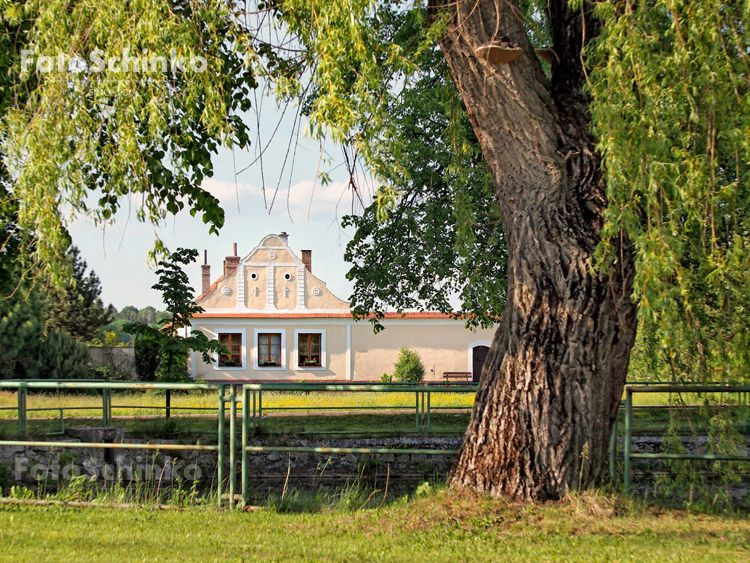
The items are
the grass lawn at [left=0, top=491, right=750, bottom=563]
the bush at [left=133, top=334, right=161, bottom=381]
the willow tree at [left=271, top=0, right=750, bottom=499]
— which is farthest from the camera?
the bush at [left=133, top=334, right=161, bottom=381]

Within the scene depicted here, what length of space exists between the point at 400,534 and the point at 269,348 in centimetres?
2187

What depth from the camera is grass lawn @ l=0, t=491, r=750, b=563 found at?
4.13 meters

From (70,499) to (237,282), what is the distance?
20954 mm

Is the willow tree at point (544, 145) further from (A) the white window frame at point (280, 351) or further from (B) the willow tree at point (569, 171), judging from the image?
(A) the white window frame at point (280, 351)

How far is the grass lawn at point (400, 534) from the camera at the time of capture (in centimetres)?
413

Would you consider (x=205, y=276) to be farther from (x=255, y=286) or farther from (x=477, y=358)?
(x=477, y=358)

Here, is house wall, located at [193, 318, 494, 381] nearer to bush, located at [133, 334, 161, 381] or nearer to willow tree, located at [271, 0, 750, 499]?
bush, located at [133, 334, 161, 381]

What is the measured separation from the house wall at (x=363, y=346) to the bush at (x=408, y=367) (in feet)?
1.63

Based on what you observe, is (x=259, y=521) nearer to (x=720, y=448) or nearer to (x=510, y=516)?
(x=510, y=516)

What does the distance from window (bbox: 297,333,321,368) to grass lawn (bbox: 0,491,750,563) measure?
20767 mm

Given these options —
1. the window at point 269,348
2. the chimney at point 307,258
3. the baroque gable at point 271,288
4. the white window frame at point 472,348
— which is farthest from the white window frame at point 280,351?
the white window frame at point 472,348

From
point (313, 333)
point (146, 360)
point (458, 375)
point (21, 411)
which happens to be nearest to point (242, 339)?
point (313, 333)

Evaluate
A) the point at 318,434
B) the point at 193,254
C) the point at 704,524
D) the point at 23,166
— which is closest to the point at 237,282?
the point at 193,254

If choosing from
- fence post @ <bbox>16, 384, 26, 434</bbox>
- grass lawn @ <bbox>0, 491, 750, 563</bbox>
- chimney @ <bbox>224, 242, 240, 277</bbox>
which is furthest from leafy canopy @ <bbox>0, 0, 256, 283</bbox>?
chimney @ <bbox>224, 242, 240, 277</bbox>
